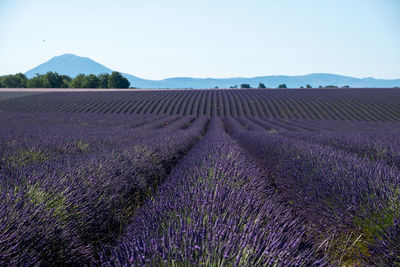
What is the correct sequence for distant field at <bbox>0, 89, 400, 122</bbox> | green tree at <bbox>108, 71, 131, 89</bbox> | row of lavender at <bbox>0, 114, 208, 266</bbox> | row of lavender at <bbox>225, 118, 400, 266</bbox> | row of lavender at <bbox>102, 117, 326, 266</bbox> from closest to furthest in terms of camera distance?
row of lavender at <bbox>102, 117, 326, 266</bbox> < row of lavender at <bbox>0, 114, 208, 266</bbox> < row of lavender at <bbox>225, 118, 400, 266</bbox> < distant field at <bbox>0, 89, 400, 122</bbox> < green tree at <bbox>108, 71, 131, 89</bbox>

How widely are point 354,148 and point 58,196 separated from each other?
6.43m

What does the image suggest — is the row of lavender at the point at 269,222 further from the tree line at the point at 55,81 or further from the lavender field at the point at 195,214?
the tree line at the point at 55,81

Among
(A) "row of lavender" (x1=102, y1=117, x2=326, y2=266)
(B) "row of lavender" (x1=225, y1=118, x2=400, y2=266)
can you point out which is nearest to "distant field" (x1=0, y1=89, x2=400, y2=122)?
(B) "row of lavender" (x1=225, y1=118, x2=400, y2=266)

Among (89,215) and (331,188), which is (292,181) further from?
(89,215)

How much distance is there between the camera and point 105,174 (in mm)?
2961

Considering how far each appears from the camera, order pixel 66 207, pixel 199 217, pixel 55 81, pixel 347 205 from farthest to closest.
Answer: pixel 55 81
pixel 347 205
pixel 66 207
pixel 199 217

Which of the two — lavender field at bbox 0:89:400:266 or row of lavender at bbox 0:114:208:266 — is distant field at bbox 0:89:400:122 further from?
row of lavender at bbox 0:114:208:266

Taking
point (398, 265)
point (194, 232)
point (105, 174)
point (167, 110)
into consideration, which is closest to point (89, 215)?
point (105, 174)

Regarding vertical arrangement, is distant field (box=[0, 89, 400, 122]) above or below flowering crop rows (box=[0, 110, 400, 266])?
below

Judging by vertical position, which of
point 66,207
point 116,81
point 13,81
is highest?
point 116,81

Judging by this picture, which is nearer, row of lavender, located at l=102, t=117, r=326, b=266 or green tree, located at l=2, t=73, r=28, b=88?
row of lavender, located at l=102, t=117, r=326, b=266

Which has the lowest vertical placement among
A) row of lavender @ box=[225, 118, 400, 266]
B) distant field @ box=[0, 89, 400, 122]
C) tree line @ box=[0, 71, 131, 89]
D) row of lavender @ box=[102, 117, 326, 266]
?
distant field @ box=[0, 89, 400, 122]

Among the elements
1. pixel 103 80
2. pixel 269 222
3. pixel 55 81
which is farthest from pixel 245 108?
pixel 55 81

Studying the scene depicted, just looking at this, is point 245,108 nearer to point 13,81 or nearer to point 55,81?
point 55,81
